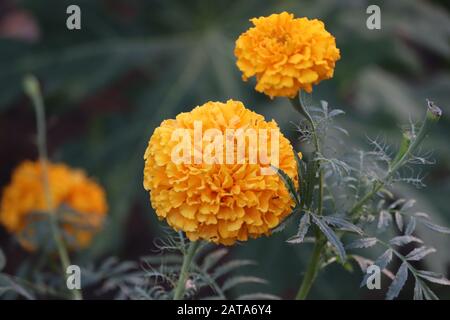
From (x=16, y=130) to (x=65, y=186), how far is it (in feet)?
3.71

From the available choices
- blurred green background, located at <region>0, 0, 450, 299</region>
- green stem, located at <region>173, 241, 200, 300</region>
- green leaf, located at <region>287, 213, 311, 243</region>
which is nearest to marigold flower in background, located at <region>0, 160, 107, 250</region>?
blurred green background, located at <region>0, 0, 450, 299</region>

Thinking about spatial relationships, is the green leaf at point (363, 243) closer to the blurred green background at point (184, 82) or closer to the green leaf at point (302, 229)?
the green leaf at point (302, 229)

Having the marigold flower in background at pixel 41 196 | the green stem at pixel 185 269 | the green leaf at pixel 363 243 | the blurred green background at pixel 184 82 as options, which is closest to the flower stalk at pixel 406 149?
the green leaf at pixel 363 243

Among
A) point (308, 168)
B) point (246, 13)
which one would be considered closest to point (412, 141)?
point (308, 168)

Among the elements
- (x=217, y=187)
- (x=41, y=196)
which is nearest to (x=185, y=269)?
(x=217, y=187)

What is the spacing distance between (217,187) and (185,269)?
11cm

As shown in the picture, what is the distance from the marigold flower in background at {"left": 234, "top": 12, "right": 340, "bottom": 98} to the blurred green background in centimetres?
100

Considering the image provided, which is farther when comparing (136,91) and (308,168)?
(136,91)

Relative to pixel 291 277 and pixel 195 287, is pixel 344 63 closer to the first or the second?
pixel 291 277

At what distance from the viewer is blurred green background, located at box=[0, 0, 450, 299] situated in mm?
1720

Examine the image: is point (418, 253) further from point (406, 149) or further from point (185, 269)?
point (185, 269)

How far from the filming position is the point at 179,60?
195 cm

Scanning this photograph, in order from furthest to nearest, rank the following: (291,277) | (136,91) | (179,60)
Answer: (136,91) < (179,60) < (291,277)

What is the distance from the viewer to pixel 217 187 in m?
0.57
